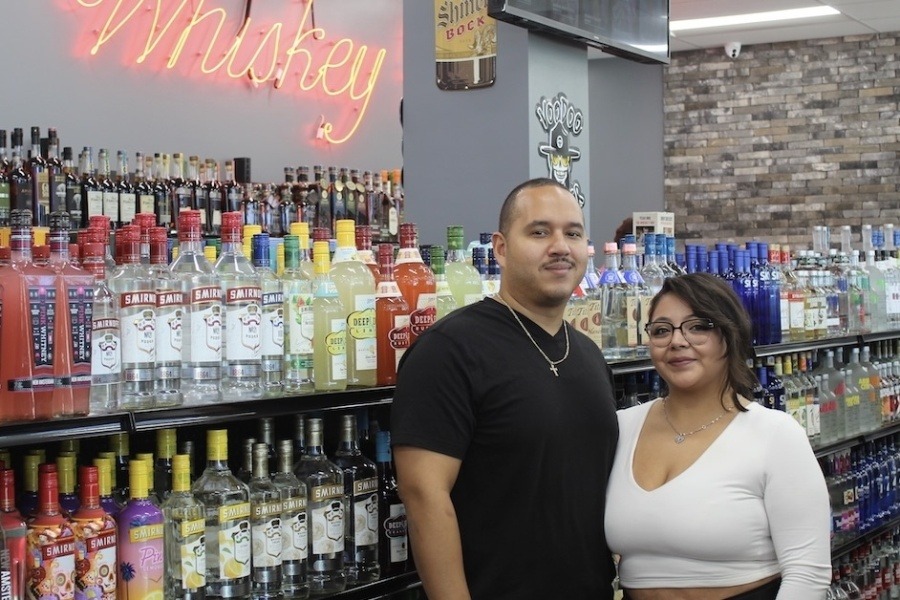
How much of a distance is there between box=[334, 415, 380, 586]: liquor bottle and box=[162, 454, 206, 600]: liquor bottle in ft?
1.48

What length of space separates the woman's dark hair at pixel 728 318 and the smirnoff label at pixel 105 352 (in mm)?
1228

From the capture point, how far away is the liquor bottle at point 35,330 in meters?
1.96

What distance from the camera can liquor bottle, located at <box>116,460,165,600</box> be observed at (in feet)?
6.95

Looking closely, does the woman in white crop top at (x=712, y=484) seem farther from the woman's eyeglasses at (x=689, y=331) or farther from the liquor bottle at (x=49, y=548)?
the liquor bottle at (x=49, y=548)

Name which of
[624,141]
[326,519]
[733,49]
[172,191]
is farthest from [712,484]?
[624,141]

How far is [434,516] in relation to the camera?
7.45 feet

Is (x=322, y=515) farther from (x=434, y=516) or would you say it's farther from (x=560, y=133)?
(x=560, y=133)

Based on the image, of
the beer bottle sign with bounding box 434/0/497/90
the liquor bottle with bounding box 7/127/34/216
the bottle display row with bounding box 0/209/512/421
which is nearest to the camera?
the bottle display row with bounding box 0/209/512/421

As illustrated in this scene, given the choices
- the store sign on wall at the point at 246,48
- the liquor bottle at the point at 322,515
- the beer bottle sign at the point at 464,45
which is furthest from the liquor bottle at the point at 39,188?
the liquor bottle at the point at 322,515

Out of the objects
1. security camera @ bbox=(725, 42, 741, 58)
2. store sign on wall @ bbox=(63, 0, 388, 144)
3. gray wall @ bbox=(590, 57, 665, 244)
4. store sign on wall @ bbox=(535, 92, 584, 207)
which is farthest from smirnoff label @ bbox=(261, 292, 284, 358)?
gray wall @ bbox=(590, 57, 665, 244)

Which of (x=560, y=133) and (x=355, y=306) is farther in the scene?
(x=560, y=133)

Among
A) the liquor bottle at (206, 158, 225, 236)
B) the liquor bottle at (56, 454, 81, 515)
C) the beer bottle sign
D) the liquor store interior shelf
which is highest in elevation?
the beer bottle sign

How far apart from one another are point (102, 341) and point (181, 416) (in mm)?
204

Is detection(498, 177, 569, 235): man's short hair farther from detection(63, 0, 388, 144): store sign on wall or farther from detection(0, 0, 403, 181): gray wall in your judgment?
detection(63, 0, 388, 144): store sign on wall
